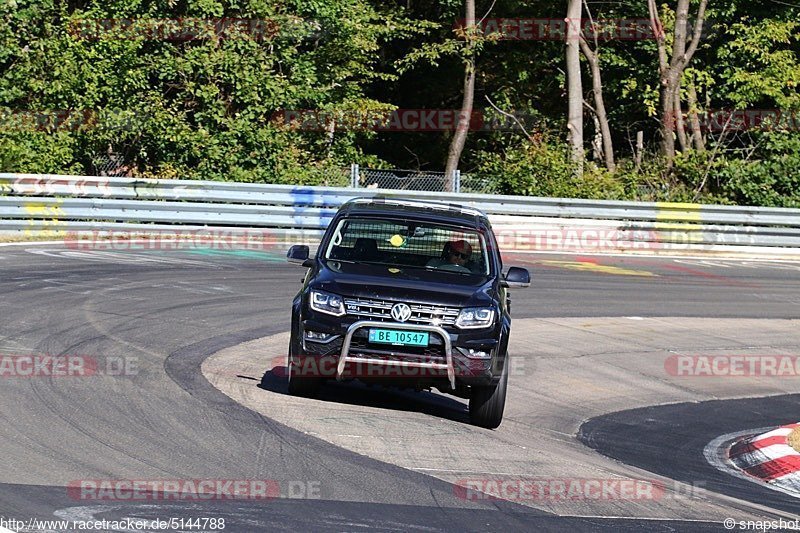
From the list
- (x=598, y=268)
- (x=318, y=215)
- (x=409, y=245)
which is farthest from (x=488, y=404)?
(x=318, y=215)

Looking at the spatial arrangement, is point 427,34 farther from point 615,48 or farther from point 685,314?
point 685,314

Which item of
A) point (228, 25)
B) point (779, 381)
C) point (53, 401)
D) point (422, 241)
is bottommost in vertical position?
point (779, 381)

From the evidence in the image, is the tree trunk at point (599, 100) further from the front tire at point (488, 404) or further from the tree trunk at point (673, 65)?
the front tire at point (488, 404)

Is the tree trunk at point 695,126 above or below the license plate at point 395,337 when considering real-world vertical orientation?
above

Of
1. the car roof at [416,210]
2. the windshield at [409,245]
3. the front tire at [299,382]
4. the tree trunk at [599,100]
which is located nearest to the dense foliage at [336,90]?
the tree trunk at [599,100]

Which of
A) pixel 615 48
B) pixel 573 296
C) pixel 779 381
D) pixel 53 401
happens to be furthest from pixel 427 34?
pixel 53 401

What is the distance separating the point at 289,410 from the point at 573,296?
31.2 ft

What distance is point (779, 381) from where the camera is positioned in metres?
14.4

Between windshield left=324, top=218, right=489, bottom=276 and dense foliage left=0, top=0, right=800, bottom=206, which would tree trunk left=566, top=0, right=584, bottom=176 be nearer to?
dense foliage left=0, top=0, right=800, bottom=206

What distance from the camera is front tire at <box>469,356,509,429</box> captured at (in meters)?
9.84

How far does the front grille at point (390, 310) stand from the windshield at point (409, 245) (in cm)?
91

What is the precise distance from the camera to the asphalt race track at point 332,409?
6.96 m

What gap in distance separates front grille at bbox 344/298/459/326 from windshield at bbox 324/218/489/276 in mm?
913

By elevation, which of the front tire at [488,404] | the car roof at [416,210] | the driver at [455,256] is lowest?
the front tire at [488,404]
